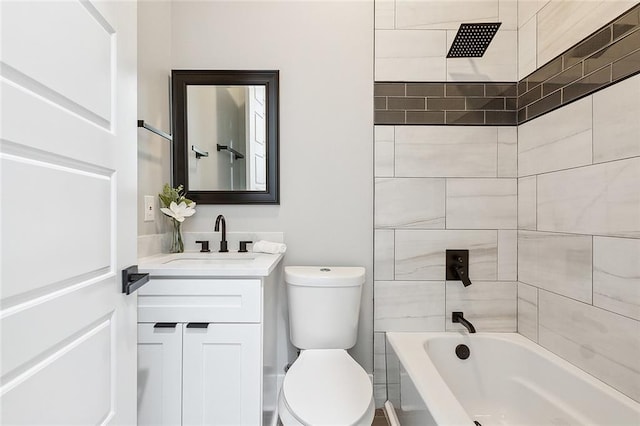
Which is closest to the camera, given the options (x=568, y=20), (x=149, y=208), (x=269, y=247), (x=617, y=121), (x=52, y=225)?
(x=52, y=225)

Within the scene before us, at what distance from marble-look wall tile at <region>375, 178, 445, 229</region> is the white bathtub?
621 millimetres

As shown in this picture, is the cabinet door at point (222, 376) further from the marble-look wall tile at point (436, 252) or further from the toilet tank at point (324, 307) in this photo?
the marble-look wall tile at point (436, 252)

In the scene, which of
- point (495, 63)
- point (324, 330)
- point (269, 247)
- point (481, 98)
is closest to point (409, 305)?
point (324, 330)

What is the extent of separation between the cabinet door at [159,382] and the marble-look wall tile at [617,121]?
1.77m

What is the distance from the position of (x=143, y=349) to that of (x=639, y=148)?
190cm

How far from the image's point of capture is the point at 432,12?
1.91 m

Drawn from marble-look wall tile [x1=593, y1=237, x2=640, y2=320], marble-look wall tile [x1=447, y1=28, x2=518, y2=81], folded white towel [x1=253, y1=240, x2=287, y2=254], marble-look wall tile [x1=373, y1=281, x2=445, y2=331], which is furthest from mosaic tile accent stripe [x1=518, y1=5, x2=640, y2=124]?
folded white towel [x1=253, y1=240, x2=287, y2=254]

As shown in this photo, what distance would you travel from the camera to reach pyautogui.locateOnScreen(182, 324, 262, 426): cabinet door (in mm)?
1290

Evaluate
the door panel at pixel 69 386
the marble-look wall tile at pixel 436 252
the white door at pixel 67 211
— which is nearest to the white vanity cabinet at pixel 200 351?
the white door at pixel 67 211

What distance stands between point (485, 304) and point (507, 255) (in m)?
0.30

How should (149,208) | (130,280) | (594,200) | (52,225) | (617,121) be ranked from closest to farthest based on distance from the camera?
(52,225), (130,280), (617,121), (594,200), (149,208)

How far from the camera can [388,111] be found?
6.31ft

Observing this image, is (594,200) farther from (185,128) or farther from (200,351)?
(185,128)

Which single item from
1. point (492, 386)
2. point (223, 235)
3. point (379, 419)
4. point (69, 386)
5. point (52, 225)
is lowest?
point (379, 419)
